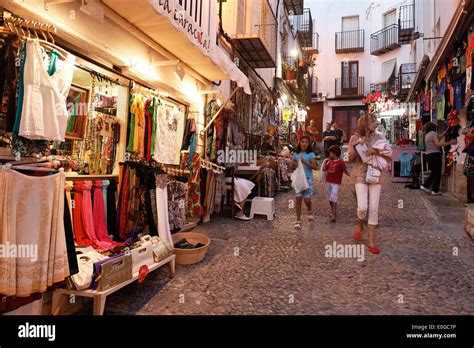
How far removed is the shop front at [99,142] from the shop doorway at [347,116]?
20.7m

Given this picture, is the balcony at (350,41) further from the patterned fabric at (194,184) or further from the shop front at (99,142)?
the patterned fabric at (194,184)

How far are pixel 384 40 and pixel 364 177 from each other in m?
23.3

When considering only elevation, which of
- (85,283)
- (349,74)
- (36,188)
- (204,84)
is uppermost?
(349,74)

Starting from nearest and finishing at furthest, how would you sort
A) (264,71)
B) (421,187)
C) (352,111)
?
(421,187) → (264,71) → (352,111)

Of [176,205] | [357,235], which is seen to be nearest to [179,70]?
[176,205]

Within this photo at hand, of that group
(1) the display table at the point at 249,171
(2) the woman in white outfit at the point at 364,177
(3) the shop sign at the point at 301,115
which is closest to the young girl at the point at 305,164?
(1) the display table at the point at 249,171

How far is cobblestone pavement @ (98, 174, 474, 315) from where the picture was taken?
3.07m

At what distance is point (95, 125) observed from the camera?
4.66 metres

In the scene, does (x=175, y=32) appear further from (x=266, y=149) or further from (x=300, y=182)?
(x=266, y=149)

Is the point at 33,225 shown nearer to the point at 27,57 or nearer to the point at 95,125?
the point at 27,57

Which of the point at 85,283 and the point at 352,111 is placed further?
the point at 352,111

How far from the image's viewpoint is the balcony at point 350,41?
24.9 metres

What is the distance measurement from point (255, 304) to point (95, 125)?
3449 mm
